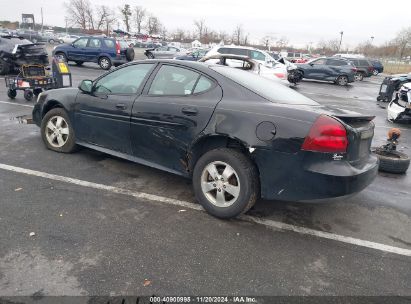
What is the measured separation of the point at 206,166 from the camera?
357 cm

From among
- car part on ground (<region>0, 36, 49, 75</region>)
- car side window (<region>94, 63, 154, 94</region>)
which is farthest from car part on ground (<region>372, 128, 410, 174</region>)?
car part on ground (<region>0, 36, 49, 75</region>)

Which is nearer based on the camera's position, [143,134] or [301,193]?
[301,193]

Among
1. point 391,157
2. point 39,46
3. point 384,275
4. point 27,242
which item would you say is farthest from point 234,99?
point 39,46

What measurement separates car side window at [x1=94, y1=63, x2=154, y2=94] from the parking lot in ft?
3.57

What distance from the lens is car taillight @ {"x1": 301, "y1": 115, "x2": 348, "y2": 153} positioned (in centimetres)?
306

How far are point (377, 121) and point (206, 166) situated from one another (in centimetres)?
806

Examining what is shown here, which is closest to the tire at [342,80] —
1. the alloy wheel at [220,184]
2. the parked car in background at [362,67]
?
the parked car in background at [362,67]

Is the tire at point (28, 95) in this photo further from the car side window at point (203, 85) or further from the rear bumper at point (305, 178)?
the rear bumper at point (305, 178)

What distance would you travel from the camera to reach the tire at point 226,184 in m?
3.33

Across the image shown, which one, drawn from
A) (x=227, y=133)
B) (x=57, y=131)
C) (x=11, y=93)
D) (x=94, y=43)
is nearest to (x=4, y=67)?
(x=11, y=93)

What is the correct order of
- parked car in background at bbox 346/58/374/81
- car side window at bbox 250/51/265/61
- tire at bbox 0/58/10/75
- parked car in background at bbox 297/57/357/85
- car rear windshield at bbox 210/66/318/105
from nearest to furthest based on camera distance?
car rear windshield at bbox 210/66/318/105
tire at bbox 0/58/10/75
car side window at bbox 250/51/265/61
parked car in background at bbox 297/57/357/85
parked car in background at bbox 346/58/374/81

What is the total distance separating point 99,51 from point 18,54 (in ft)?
19.8

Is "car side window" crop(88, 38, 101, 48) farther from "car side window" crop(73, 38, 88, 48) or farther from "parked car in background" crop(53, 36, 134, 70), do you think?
"car side window" crop(73, 38, 88, 48)

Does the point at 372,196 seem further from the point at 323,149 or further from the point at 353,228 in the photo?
the point at 323,149
